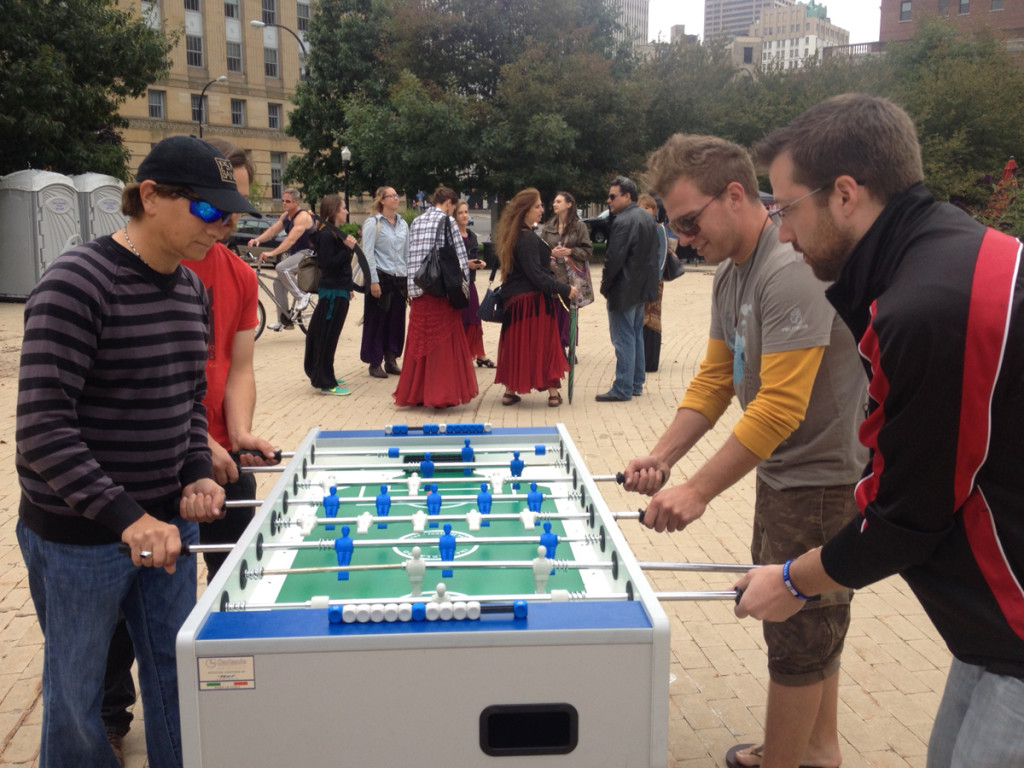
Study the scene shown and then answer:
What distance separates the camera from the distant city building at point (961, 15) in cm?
6294

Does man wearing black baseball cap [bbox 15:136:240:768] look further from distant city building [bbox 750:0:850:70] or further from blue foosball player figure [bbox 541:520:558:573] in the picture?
distant city building [bbox 750:0:850:70]

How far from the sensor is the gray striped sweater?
2.39m

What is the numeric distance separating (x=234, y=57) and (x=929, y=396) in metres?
64.2

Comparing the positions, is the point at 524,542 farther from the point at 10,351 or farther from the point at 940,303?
the point at 10,351

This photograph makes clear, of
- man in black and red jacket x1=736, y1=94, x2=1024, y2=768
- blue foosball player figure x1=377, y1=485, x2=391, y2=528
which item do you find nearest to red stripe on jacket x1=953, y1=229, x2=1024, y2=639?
man in black and red jacket x1=736, y1=94, x2=1024, y2=768

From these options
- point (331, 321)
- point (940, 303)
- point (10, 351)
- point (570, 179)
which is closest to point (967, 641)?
point (940, 303)

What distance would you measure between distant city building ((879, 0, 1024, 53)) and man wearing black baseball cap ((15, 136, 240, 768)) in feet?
217

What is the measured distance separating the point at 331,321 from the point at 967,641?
8614 mm

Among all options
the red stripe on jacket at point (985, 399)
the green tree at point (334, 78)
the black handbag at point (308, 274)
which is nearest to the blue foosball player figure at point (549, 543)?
the red stripe on jacket at point (985, 399)

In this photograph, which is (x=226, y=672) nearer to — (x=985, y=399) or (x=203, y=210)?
(x=203, y=210)

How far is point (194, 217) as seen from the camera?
264 cm

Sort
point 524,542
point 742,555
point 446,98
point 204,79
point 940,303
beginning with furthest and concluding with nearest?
point 204,79
point 446,98
point 742,555
point 524,542
point 940,303

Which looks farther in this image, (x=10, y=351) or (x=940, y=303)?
(x=10, y=351)

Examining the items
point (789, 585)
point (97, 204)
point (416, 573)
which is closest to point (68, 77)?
Answer: point (97, 204)
